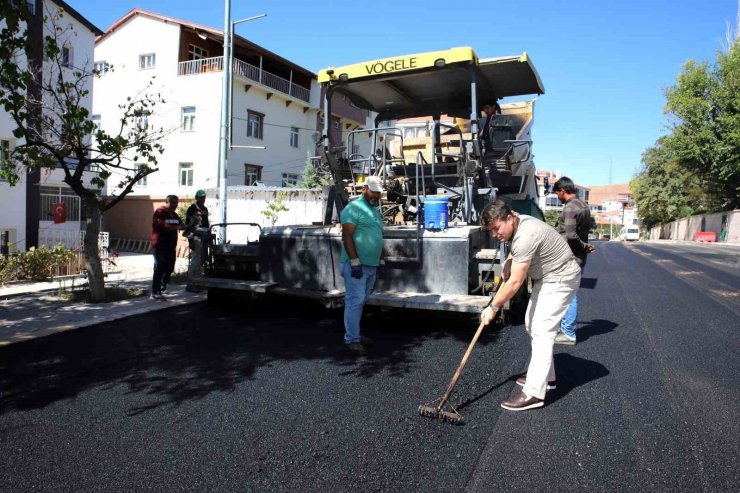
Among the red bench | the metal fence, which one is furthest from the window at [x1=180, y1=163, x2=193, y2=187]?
the red bench

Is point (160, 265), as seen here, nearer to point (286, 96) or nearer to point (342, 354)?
point (342, 354)

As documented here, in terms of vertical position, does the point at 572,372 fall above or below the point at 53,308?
above

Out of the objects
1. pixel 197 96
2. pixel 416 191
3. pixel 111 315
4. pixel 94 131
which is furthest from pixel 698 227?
pixel 111 315

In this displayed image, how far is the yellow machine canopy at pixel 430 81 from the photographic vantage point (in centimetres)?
602

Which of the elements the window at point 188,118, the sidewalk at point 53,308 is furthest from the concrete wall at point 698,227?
the sidewalk at point 53,308

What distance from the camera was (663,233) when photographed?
5700 centimetres

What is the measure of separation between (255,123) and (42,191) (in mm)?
12200

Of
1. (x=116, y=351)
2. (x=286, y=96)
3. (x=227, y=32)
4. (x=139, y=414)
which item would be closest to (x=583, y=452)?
(x=139, y=414)

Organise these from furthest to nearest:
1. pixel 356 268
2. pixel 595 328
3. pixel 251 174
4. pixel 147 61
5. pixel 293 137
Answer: pixel 293 137 → pixel 251 174 → pixel 147 61 → pixel 595 328 → pixel 356 268

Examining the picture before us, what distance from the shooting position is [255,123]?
27.5 m

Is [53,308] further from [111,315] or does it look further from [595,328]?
[595,328]

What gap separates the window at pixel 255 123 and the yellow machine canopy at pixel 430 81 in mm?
20368

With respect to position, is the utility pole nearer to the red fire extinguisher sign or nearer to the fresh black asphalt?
the red fire extinguisher sign

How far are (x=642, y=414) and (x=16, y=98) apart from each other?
7282mm
